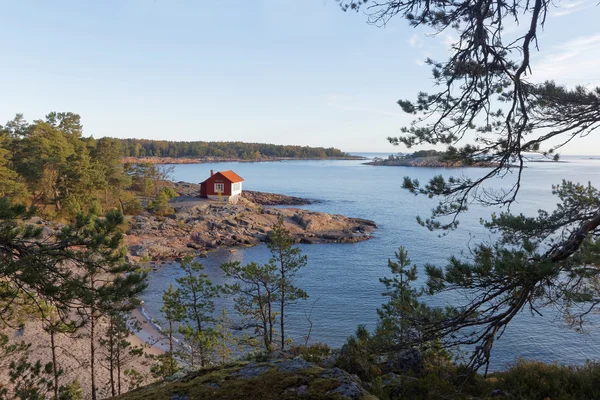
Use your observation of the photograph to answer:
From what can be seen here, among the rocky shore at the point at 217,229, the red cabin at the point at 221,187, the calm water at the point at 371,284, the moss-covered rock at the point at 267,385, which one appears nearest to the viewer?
the moss-covered rock at the point at 267,385

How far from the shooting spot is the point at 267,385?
12.9 feet

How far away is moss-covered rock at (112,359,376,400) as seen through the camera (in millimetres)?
3752

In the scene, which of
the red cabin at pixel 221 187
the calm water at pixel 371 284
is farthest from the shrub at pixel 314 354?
the red cabin at pixel 221 187

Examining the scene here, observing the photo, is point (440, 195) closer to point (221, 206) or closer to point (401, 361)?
point (401, 361)

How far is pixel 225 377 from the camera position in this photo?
4293mm

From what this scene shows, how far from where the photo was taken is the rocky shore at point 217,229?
33.5 m

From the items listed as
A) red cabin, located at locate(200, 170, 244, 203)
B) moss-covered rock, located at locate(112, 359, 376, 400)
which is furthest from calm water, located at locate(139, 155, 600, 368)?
red cabin, located at locate(200, 170, 244, 203)

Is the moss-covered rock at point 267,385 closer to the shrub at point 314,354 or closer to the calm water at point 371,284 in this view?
the shrub at point 314,354

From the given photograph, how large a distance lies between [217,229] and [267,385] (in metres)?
36.2

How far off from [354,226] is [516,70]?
37.3m

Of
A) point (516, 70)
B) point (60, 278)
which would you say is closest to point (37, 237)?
point (60, 278)

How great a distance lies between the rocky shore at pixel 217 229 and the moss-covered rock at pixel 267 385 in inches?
1118

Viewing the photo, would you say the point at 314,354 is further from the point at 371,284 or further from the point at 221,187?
the point at 221,187

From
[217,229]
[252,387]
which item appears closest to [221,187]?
[217,229]
